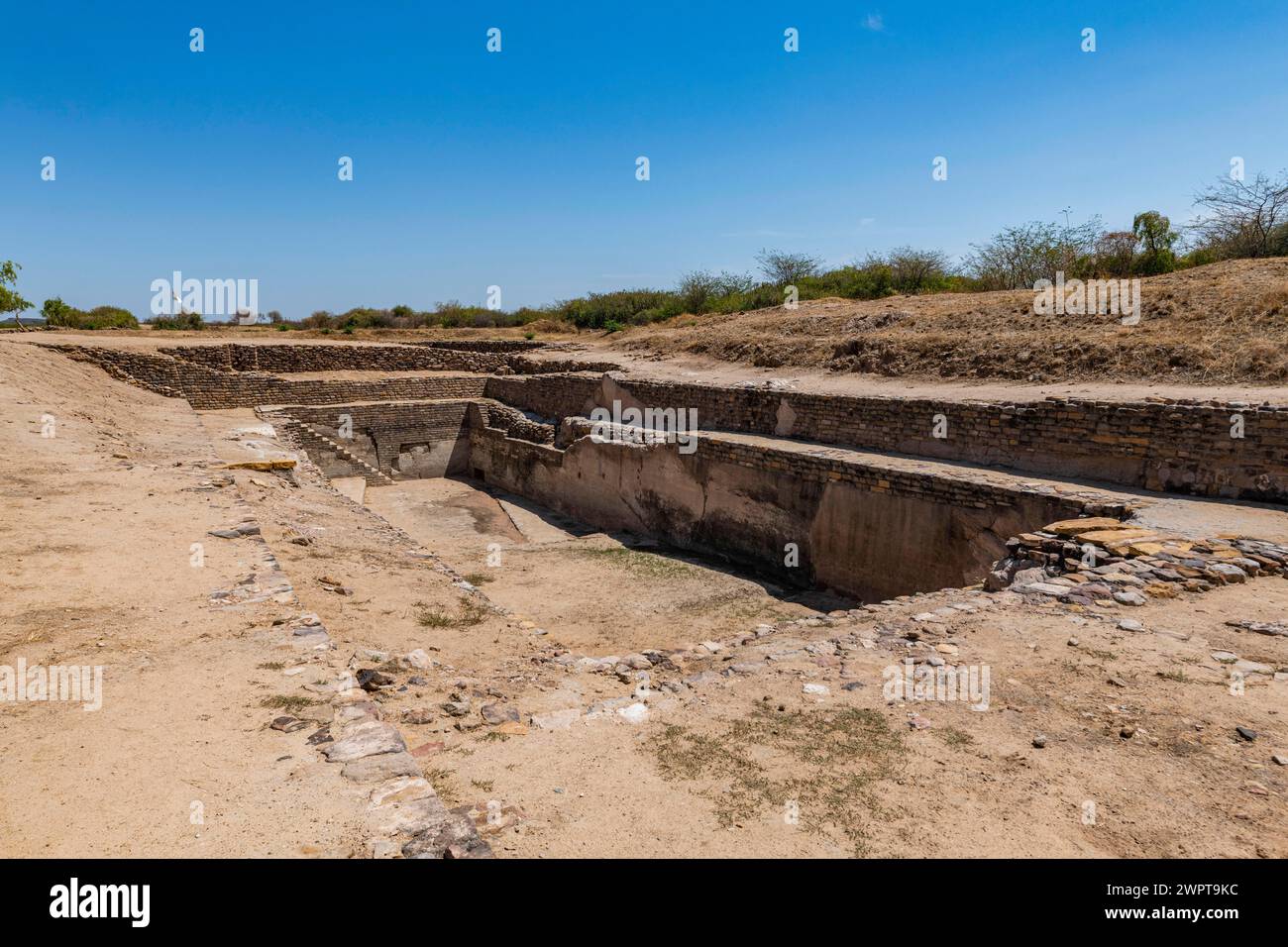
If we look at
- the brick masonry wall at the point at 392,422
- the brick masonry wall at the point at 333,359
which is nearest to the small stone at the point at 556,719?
the brick masonry wall at the point at 392,422

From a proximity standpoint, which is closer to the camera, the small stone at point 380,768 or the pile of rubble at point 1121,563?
the small stone at point 380,768

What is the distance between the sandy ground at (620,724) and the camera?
101 inches

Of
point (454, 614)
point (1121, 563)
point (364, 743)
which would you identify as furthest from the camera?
point (454, 614)

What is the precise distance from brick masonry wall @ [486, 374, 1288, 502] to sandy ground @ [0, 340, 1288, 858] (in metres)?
1.12

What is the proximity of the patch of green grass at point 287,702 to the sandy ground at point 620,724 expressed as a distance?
5 centimetres

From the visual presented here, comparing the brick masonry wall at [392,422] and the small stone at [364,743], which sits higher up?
the brick masonry wall at [392,422]

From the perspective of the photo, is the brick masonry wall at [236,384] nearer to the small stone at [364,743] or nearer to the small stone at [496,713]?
the small stone at [496,713]

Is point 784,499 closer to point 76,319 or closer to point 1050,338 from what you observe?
point 1050,338

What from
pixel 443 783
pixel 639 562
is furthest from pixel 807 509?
pixel 443 783

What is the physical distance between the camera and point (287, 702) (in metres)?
3.20

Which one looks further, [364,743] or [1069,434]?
[1069,434]

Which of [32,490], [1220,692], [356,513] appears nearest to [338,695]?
[1220,692]

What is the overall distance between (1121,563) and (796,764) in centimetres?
369
